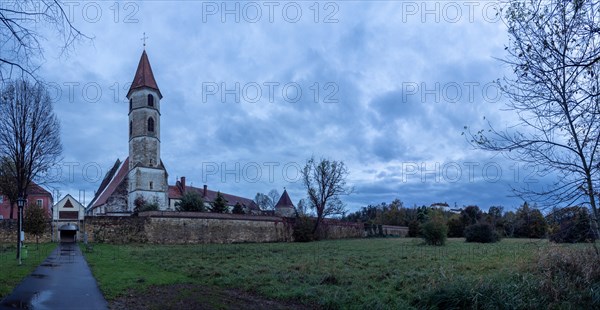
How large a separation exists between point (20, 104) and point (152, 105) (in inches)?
1162

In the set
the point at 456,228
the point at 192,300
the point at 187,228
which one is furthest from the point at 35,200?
the point at 192,300

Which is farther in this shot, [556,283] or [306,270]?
[306,270]

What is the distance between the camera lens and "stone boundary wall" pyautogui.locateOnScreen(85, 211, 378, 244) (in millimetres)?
36006

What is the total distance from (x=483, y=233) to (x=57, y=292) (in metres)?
35.2

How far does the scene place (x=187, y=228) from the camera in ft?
128

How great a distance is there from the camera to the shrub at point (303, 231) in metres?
47.1

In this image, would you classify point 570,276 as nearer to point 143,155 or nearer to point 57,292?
point 57,292

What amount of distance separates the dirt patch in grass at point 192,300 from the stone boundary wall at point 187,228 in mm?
27348

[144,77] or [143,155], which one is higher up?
[144,77]

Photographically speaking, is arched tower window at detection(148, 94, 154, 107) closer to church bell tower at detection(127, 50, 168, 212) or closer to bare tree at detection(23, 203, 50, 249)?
church bell tower at detection(127, 50, 168, 212)

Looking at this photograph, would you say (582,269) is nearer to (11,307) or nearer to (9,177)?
(11,307)

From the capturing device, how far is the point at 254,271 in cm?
1457

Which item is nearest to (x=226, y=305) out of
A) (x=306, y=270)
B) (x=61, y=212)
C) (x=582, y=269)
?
(x=306, y=270)

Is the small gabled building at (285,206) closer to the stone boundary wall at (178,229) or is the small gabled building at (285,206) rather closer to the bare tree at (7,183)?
the stone boundary wall at (178,229)
